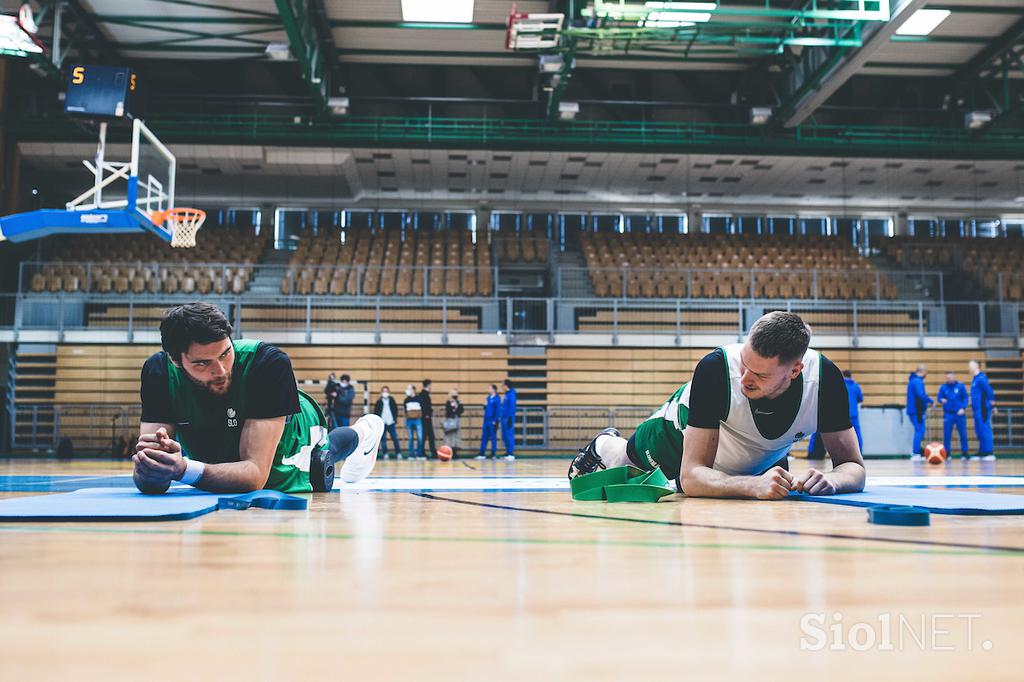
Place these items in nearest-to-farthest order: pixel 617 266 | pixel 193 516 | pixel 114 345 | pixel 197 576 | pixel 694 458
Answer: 1. pixel 197 576
2. pixel 193 516
3. pixel 694 458
4. pixel 114 345
5. pixel 617 266

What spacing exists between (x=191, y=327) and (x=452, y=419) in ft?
47.5

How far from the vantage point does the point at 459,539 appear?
2074 millimetres

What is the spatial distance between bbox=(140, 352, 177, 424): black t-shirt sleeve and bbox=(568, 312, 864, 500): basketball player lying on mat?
93.4 inches

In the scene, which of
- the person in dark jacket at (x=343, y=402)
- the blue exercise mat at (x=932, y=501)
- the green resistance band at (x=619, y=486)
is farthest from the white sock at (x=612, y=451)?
the person in dark jacket at (x=343, y=402)

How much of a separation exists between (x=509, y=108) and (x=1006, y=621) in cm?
2232

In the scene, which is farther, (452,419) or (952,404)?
(452,419)

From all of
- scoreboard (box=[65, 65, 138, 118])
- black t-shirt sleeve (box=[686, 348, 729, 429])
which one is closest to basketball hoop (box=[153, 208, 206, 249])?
scoreboard (box=[65, 65, 138, 118])

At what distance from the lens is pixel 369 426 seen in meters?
5.71

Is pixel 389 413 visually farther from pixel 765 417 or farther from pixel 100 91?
pixel 765 417

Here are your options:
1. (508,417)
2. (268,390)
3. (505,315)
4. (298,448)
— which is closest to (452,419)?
(508,417)

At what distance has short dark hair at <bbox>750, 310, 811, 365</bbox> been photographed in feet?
10.9

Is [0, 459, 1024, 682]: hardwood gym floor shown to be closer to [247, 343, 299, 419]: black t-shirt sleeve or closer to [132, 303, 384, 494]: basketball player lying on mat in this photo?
[132, 303, 384, 494]: basketball player lying on mat

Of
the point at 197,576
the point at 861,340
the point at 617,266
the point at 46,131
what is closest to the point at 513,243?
the point at 617,266

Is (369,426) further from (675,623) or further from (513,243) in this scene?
(513,243)
